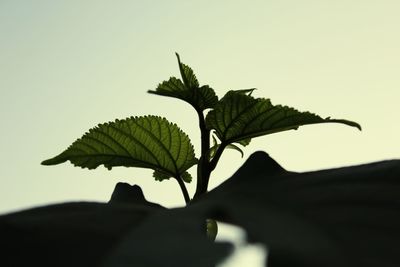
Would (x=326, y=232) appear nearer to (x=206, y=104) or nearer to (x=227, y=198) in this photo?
(x=227, y=198)

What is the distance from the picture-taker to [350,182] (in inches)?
16.7

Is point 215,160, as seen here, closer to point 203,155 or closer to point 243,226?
point 203,155

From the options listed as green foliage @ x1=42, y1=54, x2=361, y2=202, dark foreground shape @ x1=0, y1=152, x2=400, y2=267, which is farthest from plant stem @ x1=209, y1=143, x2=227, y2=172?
dark foreground shape @ x1=0, y1=152, x2=400, y2=267

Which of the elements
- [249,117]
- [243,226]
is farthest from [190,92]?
[243,226]

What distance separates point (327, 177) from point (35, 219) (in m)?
0.19

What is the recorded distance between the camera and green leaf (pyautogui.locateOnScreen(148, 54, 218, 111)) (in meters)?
0.67

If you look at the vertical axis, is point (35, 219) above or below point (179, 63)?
below

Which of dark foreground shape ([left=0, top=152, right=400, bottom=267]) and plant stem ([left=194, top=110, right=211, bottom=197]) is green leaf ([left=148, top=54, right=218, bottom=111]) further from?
dark foreground shape ([left=0, top=152, right=400, bottom=267])

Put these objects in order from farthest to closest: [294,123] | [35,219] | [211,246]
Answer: [294,123], [35,219], [211,246]

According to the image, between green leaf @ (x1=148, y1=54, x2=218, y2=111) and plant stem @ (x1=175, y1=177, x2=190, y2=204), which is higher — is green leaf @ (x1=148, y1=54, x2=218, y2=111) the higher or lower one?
the higher one

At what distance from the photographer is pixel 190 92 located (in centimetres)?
68

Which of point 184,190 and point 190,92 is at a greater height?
point 190,92

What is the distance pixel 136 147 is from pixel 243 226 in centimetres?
43

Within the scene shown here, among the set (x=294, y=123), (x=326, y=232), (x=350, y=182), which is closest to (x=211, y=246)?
(x=326, y=232)
